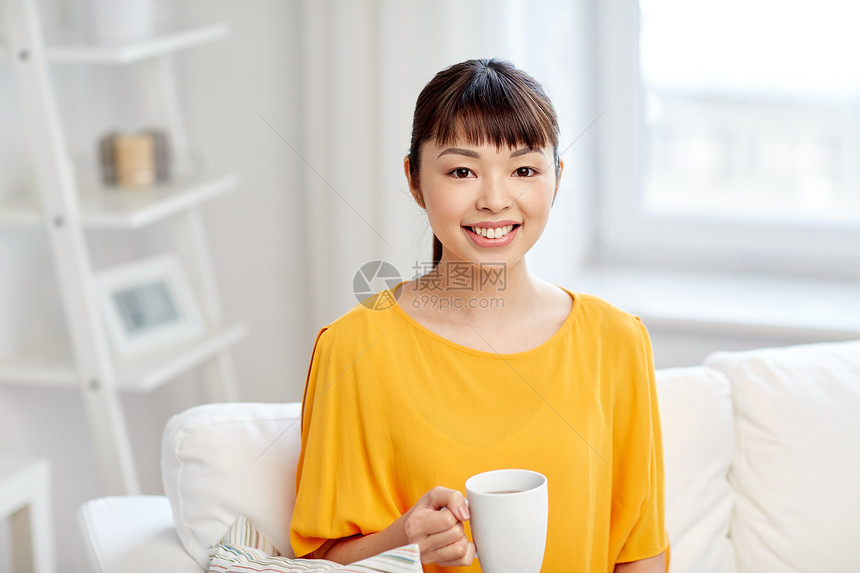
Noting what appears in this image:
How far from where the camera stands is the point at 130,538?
129 centimetres

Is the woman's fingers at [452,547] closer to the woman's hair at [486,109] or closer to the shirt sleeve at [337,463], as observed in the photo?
the shirt sleeve at [337,463]

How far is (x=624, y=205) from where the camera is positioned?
2344 millimetres

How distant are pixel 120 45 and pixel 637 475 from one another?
135 cm

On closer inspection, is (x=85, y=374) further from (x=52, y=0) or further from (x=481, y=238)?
(x=481, y=238)

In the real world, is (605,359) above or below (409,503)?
above

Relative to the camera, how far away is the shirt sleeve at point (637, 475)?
47.1 inches

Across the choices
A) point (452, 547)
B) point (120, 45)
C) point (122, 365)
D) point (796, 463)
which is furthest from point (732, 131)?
point (452, 547)

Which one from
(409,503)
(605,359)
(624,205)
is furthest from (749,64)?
(409,503)

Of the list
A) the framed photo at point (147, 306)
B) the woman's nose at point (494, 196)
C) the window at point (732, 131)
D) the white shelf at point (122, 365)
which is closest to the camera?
the woman's nose at point (494, 196)

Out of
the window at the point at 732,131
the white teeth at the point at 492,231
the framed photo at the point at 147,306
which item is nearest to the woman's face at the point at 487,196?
the white teeth at the point at 492,231

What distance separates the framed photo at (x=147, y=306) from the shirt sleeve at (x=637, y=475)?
1.22 metres

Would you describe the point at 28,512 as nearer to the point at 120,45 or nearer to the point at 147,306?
the point at 147,306

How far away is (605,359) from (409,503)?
0.32 m

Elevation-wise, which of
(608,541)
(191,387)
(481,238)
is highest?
(481,238)
